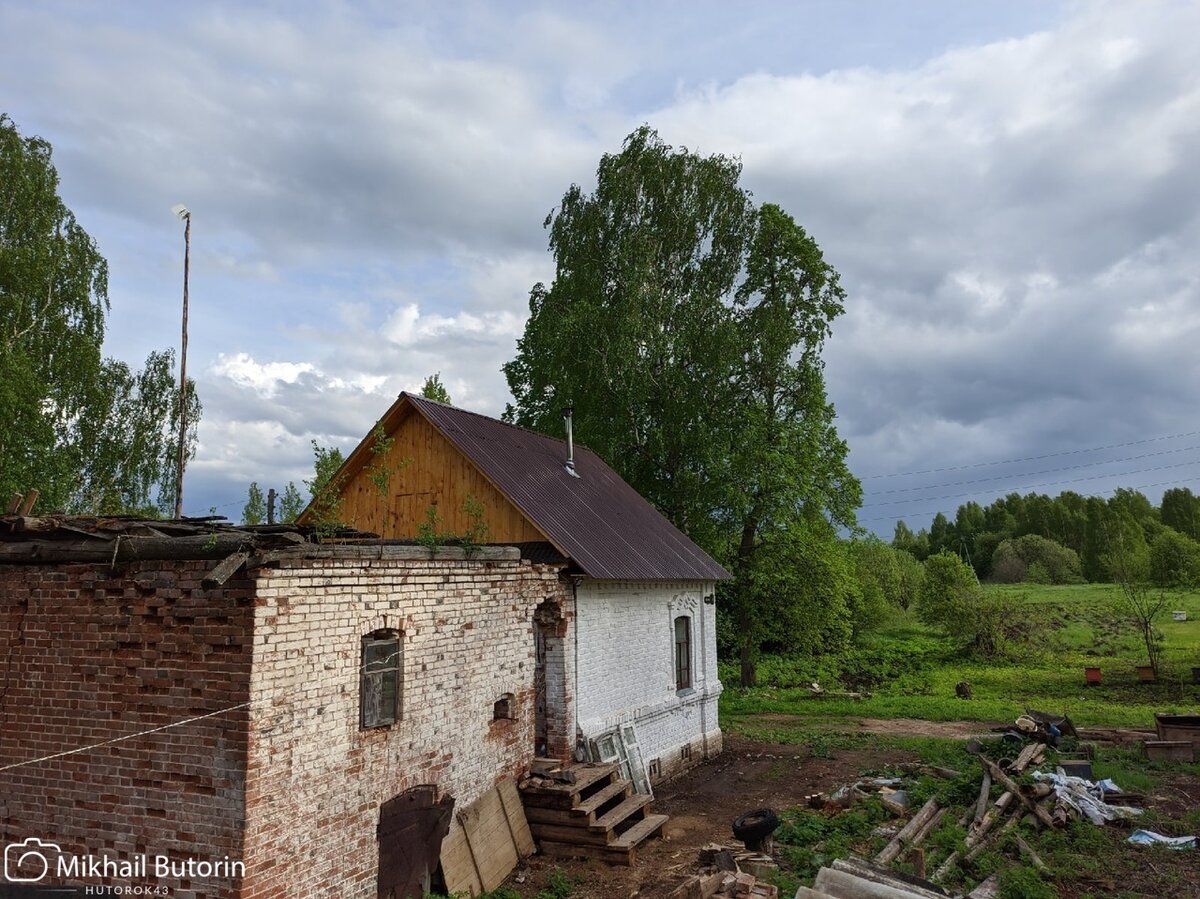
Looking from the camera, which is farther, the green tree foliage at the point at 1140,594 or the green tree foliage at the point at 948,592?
the green tree foliage at the point at 948,592

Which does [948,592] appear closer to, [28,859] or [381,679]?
[381,679]

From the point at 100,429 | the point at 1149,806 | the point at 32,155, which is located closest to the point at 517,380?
the point at 100,429

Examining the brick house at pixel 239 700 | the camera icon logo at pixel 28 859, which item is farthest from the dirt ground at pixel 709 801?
the camera icon logo at pixel 28 859

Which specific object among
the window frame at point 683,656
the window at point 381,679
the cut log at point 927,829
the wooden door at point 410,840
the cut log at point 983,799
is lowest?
the cut log at point 927,829

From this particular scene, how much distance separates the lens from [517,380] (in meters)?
27.6

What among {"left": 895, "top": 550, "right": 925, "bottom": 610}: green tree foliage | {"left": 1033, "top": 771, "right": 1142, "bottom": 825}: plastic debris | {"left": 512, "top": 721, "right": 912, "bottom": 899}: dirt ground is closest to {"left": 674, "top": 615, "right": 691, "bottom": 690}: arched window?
{"left": 512, "top": 721, "right": 912, "bottom": 899}: dirt ground

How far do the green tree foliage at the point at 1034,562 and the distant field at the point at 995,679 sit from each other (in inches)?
852

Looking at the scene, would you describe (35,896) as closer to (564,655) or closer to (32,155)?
(564,655)

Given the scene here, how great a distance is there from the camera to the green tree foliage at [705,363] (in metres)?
22.8

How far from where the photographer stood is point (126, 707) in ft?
21.2

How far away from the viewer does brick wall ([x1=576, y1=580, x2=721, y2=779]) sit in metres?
11.6

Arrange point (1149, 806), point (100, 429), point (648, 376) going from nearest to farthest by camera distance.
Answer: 1. point (1149, 806)
2. point (100, 429)
3. point (648, 376)

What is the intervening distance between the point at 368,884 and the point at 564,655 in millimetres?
4433

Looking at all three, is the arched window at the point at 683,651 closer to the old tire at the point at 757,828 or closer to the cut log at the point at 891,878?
the old tire at the point at 757,828
